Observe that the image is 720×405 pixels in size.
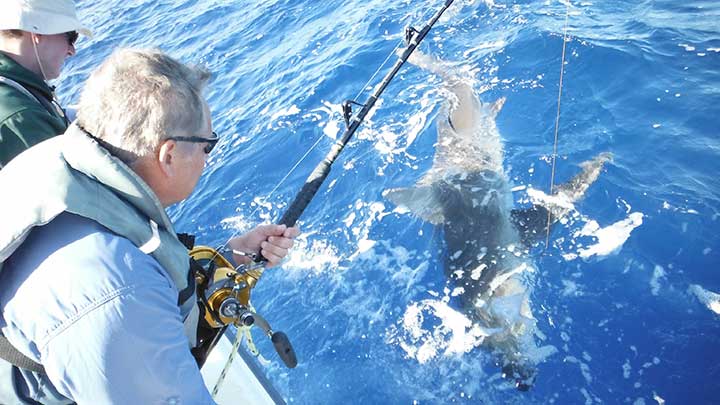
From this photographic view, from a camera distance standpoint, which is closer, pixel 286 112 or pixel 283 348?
pixel 283 348

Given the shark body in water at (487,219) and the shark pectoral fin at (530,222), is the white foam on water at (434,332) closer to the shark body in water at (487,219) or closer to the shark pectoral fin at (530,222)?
the shark body in water at (487,219)

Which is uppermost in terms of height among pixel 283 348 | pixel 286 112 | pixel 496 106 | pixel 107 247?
pixel 107 247

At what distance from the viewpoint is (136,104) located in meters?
1.64

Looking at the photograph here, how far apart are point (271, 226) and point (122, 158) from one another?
4.43ft

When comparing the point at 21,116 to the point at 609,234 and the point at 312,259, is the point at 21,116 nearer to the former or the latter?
the point at 312,259

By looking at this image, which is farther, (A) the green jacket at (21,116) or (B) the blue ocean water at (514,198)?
(B) the blue ocean water at (514,198)

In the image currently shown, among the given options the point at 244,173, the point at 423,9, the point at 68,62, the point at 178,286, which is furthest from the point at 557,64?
the point at 68,62

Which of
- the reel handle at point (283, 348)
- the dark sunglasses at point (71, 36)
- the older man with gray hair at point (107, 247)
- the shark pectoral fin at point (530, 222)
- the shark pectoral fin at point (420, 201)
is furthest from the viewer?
the shark pectoral fin at point (420, 201)

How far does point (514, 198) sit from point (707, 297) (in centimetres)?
207

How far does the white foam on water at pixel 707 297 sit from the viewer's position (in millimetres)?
4070

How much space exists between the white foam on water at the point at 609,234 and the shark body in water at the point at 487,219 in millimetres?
368

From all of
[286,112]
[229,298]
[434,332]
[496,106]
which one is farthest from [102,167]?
[286,112]

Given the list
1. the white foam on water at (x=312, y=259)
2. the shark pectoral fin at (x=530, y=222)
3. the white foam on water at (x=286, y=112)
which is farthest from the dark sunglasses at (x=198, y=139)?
the white foam on water at (x=286, y=112)

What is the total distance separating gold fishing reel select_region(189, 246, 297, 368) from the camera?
105 inches
